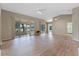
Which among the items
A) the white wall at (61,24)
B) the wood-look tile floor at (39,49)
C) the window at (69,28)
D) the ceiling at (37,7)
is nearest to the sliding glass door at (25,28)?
the ceiling at (37,7)

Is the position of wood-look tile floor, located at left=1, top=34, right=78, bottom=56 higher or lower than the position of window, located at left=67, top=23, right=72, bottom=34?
lower

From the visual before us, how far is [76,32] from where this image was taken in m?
9.24

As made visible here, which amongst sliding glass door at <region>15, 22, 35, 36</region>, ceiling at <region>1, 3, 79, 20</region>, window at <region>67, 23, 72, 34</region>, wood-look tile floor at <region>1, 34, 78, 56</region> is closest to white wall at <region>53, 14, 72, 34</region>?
window at <region>67, 23, 72, 34</region>

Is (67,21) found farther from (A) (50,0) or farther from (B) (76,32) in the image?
(A) (50,0)

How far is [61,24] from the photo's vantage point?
17.5m

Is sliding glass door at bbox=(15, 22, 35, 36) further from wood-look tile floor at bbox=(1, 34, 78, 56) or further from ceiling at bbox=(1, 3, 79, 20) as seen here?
wood-look tile floor at bbox=(1, 34, 78, 56)

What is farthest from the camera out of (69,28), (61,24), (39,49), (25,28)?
(61,24)

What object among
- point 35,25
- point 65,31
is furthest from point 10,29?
point 65,31

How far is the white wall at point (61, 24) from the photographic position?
16903 mm

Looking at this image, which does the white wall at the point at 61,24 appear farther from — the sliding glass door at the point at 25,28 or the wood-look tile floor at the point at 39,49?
the wood-look tile floor at the point at 39,49

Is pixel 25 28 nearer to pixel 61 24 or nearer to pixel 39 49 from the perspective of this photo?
pixel 61 24

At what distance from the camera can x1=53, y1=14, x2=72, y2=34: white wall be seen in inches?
665

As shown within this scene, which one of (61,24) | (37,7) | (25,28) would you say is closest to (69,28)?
(61,24)

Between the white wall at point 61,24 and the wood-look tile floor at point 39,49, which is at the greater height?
the white wall at point 61,24
